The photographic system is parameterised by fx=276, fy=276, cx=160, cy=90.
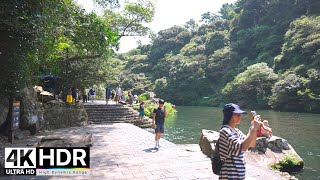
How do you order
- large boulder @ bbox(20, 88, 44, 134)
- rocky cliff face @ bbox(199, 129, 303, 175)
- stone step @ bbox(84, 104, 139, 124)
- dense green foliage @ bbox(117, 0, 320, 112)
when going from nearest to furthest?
rocky cliff face @ bbox(199, 129, 303, 175) < large boulder @ bbox(20, 88, 44, 134) < stone step @ bbox(84, 104, 139, 124) < dense green foliage @ bbox(117, 0, 320, 112)

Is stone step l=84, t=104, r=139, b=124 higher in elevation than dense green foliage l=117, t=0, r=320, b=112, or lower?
lower

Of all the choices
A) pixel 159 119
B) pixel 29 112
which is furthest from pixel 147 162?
pixel 29 112

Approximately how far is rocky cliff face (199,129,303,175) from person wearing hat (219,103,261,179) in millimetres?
4549

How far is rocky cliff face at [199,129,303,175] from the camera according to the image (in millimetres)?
7931

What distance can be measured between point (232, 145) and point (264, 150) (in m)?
7.03

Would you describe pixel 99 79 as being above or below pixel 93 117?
above

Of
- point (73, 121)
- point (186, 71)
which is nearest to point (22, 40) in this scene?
point (73, 121)

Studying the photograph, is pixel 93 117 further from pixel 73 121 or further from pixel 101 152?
pixel 101 152

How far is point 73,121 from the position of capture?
14.2 metres

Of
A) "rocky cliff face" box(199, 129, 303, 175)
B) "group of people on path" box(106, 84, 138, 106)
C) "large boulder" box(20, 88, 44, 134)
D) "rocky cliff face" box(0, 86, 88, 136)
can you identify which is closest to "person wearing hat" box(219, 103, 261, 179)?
"rocky cliff face" box(199, 129, 303, 175)

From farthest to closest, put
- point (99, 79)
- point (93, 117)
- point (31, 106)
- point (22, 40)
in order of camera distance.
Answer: point (99, 79)
point (93, 117)
point (31, 106)
point (22, 40)

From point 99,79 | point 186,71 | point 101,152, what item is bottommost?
point 101,152

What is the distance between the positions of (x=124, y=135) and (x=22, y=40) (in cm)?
550

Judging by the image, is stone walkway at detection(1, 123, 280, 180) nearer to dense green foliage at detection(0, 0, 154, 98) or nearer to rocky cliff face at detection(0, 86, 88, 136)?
rocky cliff face at detection(0, 86, 88, 136)
